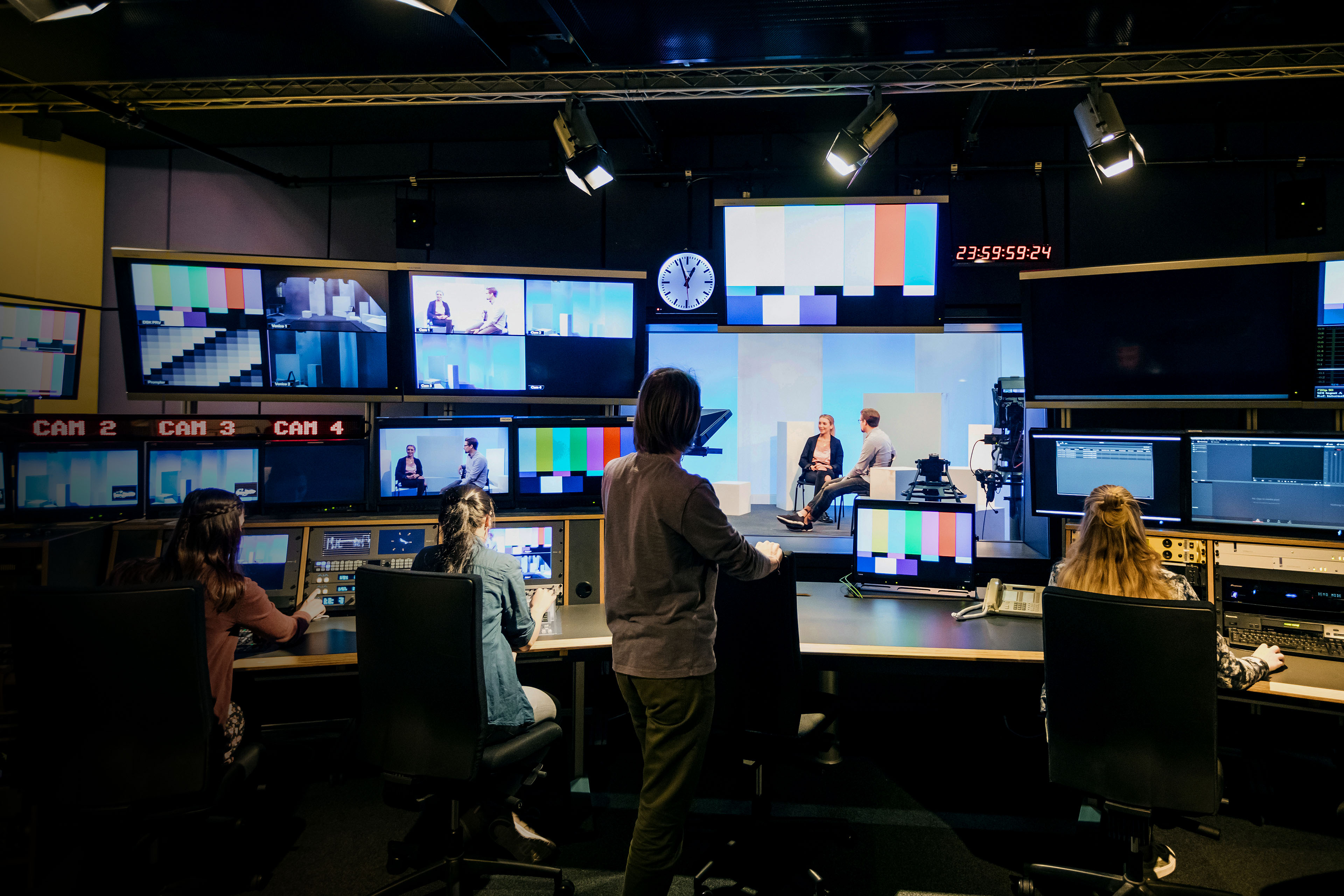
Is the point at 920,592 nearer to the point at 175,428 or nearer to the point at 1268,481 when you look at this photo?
the point at 1268,481

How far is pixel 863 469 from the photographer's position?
6.58 meters

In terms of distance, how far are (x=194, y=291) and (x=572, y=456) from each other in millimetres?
1734

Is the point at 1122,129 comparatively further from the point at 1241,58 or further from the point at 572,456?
the point at 572,456

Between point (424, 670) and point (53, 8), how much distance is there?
252cm

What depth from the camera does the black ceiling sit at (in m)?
2.88

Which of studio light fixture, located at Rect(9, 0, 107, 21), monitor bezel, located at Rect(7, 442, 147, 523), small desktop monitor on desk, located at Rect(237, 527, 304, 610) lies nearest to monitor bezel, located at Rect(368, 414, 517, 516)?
small desktop monitor on desk, located at Rect(237, 527, 304, 610)

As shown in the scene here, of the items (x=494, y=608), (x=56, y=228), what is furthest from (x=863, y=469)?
(x=56, y=228)

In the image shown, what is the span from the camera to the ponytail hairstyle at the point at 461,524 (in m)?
2.26

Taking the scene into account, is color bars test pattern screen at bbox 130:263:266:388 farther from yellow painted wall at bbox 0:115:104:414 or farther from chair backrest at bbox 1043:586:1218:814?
chair backrest at bbox 1043:586:1218:814

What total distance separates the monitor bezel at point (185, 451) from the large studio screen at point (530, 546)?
0.95m

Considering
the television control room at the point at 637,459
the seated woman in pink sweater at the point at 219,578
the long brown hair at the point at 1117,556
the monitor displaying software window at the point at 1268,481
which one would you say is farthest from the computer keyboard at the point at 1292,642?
the seated woman in pink sweater at the point at 219,578

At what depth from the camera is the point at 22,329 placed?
390cm

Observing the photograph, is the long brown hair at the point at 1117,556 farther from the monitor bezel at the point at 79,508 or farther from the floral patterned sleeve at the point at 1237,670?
A: the monitor bezel at the point at 79,508

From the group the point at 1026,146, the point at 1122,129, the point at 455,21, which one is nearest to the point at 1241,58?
the point at 1122,129
